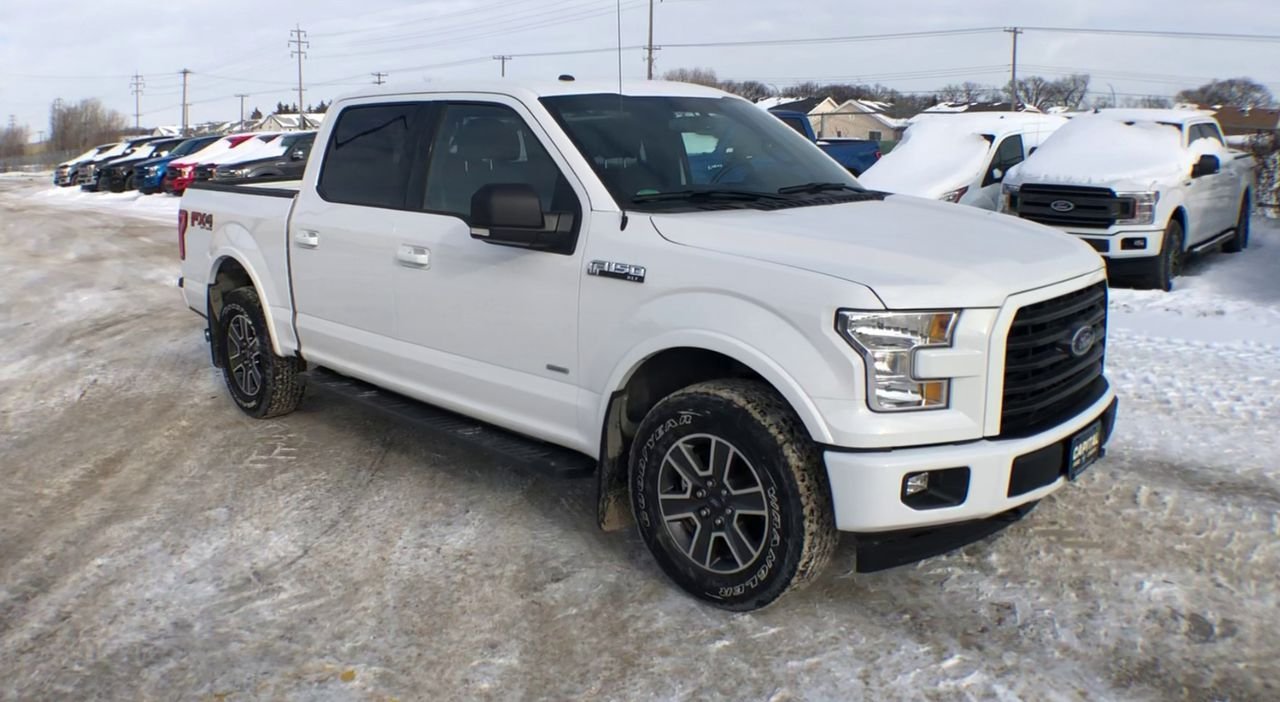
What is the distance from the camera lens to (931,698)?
11.1 feet

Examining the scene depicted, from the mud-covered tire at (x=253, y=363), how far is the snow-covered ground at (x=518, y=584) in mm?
149

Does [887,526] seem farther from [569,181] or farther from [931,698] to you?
[569,181]

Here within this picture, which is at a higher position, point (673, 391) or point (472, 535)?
point (673, 391)

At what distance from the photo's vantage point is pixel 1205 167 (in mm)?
10984

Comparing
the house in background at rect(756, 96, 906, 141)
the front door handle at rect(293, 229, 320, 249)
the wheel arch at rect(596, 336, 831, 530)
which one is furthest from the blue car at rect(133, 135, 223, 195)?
the house in background at rect(756, 96, 906, 141)

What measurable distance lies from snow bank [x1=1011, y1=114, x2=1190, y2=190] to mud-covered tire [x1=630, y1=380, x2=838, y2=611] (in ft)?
26.9

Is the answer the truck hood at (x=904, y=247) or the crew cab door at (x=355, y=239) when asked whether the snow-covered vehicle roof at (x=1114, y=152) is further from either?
the crew cab door at (x=355, y=239)

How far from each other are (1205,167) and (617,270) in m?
9.10

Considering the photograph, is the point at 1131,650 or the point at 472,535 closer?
the point at 1131,650

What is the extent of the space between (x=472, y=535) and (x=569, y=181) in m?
1.60

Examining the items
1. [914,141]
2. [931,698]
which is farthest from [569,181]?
[914,141]

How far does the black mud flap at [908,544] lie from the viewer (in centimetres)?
365

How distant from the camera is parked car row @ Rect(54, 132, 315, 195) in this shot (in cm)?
2333

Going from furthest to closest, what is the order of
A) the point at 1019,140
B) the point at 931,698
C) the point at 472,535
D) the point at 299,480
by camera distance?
1. the point at 1019,140
2. the point at 299,480
3. the point at 472,535
4. the point at 931,698
